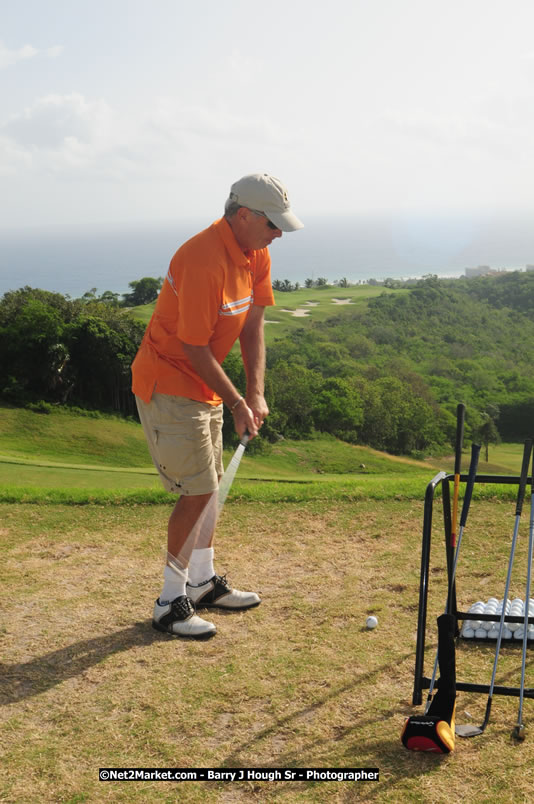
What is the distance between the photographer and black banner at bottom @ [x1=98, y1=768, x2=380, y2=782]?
8.75 ft

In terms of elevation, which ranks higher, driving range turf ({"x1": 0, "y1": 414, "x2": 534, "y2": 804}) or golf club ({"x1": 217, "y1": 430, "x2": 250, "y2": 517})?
golf club ({"x1": 217, "y1": 430, "x2": 250, "y2": 517})

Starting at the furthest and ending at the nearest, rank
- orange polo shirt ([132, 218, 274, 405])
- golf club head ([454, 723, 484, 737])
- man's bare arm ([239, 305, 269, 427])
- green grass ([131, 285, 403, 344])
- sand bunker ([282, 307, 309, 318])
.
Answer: sand bunker ([282, 307, 309, 318]) → green grass ([131, 285, 403, 344]) → man's bare arm ([239, 305, 269, 427]) → orange polo shirt ([132, 218, 274, 405]) → golf club head ([454, 723, 484, 737])

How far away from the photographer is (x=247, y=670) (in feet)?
11.5

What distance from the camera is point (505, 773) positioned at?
2637 mm

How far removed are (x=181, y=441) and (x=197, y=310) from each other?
2.48ft

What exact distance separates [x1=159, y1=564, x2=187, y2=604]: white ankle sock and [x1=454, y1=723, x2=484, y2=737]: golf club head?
1.74 metres

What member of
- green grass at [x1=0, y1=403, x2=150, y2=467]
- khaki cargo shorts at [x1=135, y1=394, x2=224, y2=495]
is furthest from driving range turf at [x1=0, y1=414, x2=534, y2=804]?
green grass at [x1=0, y1=403, x2=150, y2=467]

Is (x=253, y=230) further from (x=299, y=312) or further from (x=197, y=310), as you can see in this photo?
(x=299, y=312)

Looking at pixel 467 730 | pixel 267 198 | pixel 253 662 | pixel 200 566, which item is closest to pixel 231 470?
pixel 200 566

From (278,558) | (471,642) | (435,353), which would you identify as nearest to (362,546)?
(278,558)

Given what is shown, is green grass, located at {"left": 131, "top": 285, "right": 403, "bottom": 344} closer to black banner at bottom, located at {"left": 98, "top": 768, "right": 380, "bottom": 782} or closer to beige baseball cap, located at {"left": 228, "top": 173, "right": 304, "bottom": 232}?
beige baseball cap, located at {"left": 228, "top": 173, "right": 304, "bottom": 232}

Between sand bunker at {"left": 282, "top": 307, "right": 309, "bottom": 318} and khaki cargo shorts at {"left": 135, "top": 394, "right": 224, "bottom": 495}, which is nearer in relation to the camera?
khaki cargo shorts at {"left": 135, "top": 394, "right": 224, "bottom": 495}

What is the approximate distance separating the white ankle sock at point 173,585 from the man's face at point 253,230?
1895 mm

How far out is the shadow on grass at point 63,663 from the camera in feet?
11.2
